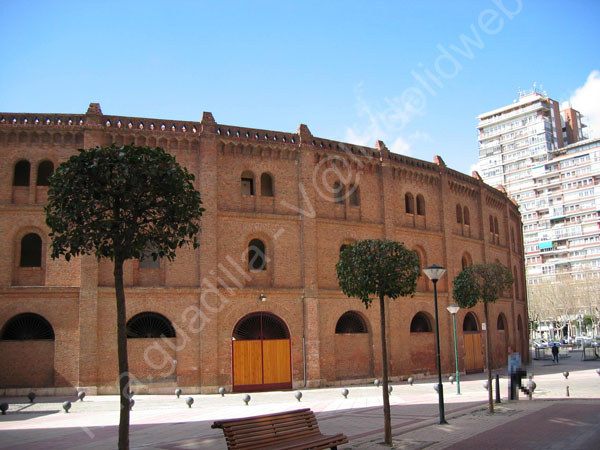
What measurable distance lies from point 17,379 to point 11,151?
9.10 metres

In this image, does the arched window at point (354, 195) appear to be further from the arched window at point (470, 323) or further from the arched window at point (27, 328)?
the arched window at point (27, 328)

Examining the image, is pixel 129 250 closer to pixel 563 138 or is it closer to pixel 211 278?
pixel 211 278

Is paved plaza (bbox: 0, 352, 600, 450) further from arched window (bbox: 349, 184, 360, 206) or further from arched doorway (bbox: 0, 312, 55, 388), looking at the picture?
arched window (bbox: 349, 184, 360, 206)

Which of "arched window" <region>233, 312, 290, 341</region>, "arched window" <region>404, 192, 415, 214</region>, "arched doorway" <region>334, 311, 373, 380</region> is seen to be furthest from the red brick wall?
"arched window" <region>404, 192, 415, 214</region>

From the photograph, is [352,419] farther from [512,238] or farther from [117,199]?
[512,238]

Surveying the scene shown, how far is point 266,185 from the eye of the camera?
2692cm

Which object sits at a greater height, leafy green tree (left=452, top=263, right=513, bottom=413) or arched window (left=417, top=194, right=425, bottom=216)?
arched window (left=417, top=194, right=425, bottom=216)

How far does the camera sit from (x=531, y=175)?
96750 mm

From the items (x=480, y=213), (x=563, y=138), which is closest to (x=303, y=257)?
(x=480, y=213)

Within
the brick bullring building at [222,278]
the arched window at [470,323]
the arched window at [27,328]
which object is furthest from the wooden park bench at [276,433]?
the arched window at [470,323]

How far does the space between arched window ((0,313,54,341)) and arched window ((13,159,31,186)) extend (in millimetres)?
5522

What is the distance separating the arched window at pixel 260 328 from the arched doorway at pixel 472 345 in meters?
12.7

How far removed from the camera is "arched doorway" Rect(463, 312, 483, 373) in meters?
32.9

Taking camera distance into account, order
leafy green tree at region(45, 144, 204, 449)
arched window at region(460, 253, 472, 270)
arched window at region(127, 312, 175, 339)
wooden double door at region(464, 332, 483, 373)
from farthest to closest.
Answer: arched window at region(460, 253, 472, 270), wooden double door at region(464, 332, 483, 373), arched window at region(127, 312, 175, 339), leafy green tree at region(45, 144, 204, 449)
